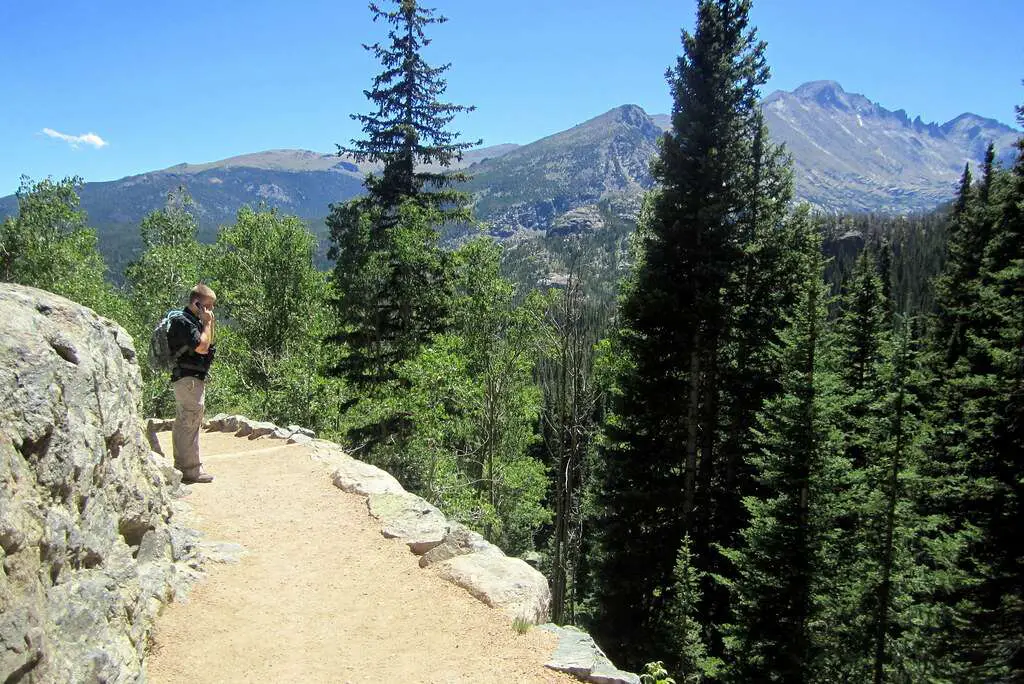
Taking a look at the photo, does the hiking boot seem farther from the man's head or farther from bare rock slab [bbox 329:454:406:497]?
the man's head

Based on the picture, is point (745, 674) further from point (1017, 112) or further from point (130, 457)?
point (1017, 112)

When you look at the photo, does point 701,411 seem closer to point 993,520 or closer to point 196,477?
point 993,520

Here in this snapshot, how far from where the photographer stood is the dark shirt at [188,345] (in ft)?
27.4

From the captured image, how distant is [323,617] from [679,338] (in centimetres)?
1234

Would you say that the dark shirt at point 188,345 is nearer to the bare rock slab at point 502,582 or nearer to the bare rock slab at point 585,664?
the bare rock slab at point 502,582

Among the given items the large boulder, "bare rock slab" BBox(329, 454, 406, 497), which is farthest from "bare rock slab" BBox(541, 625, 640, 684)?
"bare rock slab" BBox(329, 454, 406, 497)

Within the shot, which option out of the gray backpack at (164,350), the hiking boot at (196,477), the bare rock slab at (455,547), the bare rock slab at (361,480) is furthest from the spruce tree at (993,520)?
the gray backpack at (164,350)

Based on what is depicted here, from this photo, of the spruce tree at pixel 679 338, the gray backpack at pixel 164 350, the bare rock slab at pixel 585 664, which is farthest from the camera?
the spruce tree at pixel 679 338

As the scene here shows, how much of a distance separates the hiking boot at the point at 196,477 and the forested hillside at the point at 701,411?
546 cm

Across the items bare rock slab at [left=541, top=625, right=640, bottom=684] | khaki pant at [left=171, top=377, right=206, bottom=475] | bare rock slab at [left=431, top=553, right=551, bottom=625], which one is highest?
khaki pant at [left=171, top=377, right=206, bottom=475]

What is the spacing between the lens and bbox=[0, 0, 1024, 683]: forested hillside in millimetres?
14336

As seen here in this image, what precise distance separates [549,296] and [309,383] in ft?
26.4

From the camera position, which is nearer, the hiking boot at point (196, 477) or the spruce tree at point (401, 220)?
the hiking boot at point (196, 477)

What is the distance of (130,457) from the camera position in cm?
592
